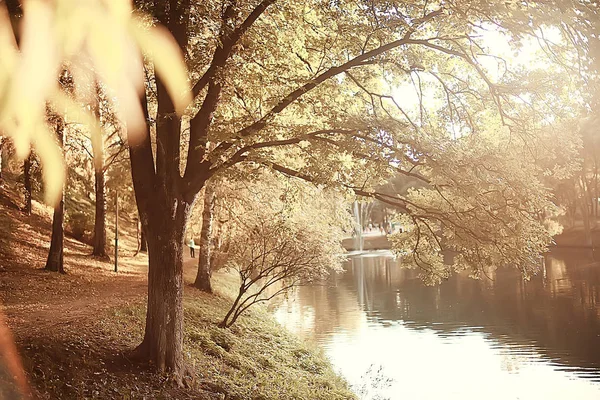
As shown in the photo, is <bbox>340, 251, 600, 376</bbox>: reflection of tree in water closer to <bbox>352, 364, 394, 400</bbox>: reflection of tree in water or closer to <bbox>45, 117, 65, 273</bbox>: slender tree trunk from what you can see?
<bbox>352, 364, 394, 400</bbox>: reflection of tree in water

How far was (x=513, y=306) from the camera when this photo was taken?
95.1ft

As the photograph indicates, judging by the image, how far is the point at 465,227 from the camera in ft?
37.4

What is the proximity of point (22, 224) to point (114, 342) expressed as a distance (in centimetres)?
1558

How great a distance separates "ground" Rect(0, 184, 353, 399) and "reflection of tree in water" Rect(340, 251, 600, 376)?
8802mm

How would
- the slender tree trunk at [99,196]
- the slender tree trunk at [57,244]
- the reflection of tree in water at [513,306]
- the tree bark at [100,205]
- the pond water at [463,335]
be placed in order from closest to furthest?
the pond water at [463,335]
the slender tree trunk at [57,244]
the reflection of tree in water at [513,306]
the slender tree trunk at [99,196]
the tree bark at [100,205]

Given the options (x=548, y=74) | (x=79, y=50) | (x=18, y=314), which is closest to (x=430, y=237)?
(x=548, y=74)

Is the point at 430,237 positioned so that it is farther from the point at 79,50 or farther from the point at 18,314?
the point at 18,314

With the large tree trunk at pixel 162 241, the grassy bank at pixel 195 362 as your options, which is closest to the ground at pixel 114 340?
the grassy bank at pixel 195 362

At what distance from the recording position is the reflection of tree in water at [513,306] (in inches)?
875

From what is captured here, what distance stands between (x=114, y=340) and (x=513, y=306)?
22.5 m

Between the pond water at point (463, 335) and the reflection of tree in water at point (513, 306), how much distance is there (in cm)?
5

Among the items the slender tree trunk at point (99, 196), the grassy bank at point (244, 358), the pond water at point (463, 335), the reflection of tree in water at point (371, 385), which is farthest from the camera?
the slender tree trunk at point (99, 196)

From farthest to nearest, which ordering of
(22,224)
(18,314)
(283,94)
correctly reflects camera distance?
(22,224) < (18,314) < (283,94)

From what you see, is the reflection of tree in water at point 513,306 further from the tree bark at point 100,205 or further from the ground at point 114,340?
the tree bark at point 100,205
